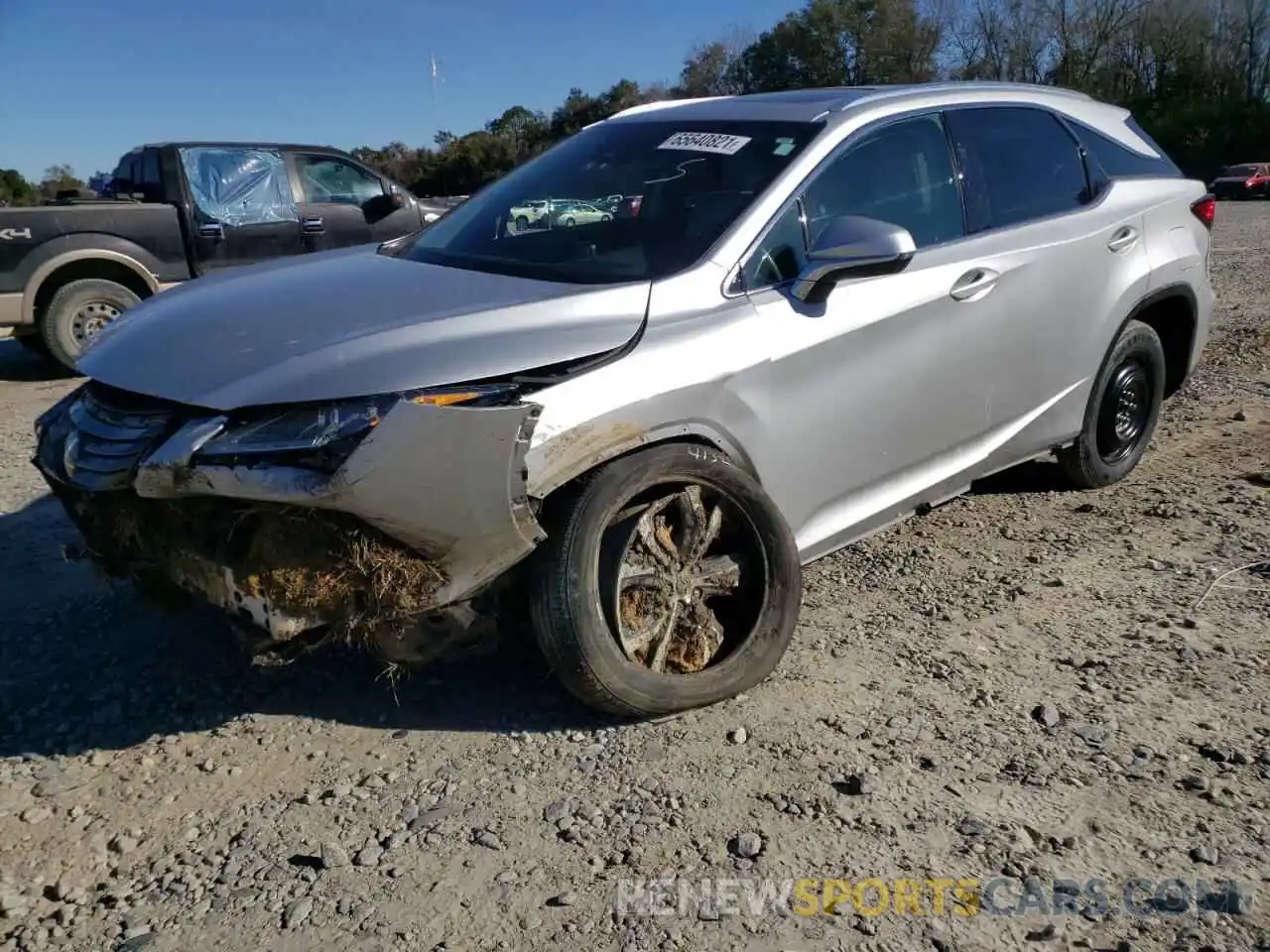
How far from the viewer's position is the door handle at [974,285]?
389 centimetres

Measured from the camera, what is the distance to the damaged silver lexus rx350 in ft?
9.03

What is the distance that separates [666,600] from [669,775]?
1.67ft

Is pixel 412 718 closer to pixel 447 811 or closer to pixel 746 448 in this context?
pixel 447 811

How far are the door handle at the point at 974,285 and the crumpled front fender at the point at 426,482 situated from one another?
6.05 ft

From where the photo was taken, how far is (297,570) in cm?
278

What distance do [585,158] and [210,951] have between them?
2.98m

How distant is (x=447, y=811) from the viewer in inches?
111

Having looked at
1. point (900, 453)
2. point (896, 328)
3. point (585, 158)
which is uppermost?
point (585, 158)

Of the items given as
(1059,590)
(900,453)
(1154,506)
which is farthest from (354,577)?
(1154,506)

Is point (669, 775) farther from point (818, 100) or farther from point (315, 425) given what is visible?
point (818, 100)

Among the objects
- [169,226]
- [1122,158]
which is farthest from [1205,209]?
[169,226]

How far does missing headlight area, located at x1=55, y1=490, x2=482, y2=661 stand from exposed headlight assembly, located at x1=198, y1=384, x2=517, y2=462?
0.16 meters
